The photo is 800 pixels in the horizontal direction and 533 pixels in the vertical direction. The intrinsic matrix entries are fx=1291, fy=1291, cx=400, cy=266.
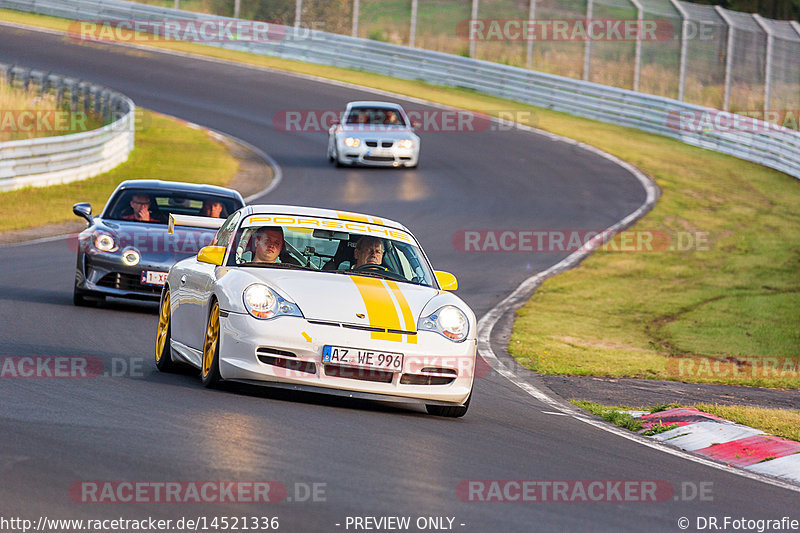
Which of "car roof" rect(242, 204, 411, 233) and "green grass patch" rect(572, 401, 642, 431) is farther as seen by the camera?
"car roof" rect(242, 204, 411, 233)

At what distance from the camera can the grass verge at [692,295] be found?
13977 mm

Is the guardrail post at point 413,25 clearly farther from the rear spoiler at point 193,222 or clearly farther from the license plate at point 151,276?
the rear spoiler at point 193,222

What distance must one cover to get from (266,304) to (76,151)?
18.6 meters

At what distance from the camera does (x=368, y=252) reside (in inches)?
372

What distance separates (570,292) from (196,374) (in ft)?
32.5

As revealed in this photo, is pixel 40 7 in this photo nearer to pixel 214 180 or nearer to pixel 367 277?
pixel 214 180

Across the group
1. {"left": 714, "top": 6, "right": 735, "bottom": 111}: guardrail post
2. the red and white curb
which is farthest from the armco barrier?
the red and white curb

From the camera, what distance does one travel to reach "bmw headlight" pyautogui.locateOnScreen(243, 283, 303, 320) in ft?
27.3

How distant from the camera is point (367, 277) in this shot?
9.06 metres

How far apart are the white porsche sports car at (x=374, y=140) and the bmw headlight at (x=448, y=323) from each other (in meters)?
→ 22.0

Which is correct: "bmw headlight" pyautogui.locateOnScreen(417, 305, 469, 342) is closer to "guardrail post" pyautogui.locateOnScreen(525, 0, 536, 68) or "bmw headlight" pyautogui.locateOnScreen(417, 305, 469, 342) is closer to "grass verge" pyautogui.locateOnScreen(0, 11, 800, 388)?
"grass verge" pyautogui.locateOnScreen(0, 11, 800, 388)

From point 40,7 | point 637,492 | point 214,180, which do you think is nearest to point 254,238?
point 637,492

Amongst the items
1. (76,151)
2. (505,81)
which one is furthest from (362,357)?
(505,81)

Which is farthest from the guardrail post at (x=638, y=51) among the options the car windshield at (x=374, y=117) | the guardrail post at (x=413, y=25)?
the car windshield at (x=374, y=117)
